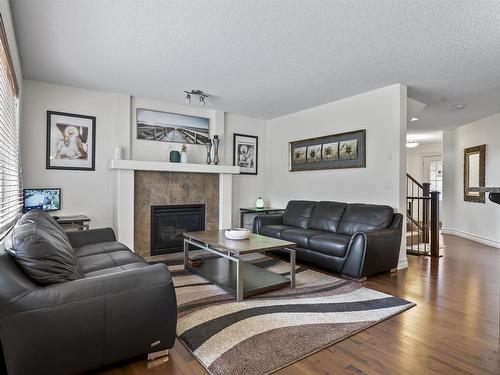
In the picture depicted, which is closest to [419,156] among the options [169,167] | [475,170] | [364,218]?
[475,170]

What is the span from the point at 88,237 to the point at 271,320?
2128 millimetres

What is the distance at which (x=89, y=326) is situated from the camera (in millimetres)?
1556

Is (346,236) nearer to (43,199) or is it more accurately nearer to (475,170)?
(43,199)

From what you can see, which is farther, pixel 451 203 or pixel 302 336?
pixel 451 203

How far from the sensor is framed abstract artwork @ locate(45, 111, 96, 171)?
13.4 ft

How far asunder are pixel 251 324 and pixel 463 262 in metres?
3.75

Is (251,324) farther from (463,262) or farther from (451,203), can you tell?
(451,203)

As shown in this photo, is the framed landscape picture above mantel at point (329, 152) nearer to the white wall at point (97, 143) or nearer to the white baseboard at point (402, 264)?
the white baseboard at point (402, 264)

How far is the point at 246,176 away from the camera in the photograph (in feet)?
19.8

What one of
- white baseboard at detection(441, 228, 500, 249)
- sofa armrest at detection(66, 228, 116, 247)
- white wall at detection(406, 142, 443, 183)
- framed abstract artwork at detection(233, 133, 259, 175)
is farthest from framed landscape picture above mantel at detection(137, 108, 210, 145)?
white wall at detection(406, 142, 443, 183)

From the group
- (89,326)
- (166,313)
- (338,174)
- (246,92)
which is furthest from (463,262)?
(89,326)

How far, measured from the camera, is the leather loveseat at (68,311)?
1408mm

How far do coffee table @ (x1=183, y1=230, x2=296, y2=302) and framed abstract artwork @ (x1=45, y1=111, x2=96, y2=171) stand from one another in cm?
210

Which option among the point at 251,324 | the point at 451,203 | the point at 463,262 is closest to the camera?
the point at 251,324
